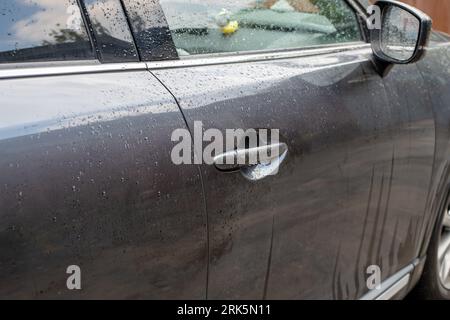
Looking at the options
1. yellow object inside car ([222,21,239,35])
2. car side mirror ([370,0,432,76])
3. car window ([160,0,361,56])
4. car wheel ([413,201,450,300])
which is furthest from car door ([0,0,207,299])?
car wheel ([413,201,450,300])

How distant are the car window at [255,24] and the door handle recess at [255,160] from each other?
0.39 metres

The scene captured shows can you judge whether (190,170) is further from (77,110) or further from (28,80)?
(28,80)

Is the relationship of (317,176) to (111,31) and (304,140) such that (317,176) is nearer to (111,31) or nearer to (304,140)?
(304,140)

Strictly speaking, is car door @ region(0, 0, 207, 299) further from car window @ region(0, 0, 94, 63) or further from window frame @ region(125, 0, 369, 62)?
window frame @ region(125, 0, 369, 62)

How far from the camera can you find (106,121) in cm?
142

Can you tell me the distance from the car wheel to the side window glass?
193cm

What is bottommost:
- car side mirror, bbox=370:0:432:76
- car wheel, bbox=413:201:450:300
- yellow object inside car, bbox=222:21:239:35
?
car wheel, bbox=413:201:450:300

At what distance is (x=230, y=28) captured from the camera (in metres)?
2.05

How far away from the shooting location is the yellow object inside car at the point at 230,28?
2026 millimetres

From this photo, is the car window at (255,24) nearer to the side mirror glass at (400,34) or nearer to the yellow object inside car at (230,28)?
the yellow object inside car at (230,28)

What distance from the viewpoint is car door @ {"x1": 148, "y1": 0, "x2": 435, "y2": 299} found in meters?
1.68

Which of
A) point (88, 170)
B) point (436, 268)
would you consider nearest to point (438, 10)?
point (436, 268)
